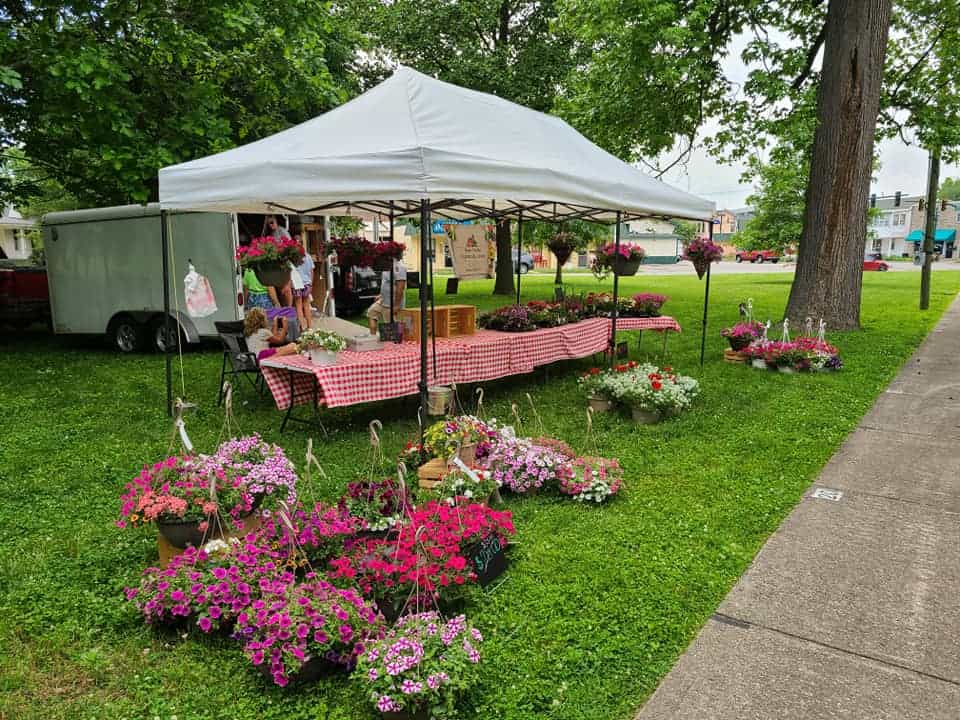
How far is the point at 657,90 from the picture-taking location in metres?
13.0

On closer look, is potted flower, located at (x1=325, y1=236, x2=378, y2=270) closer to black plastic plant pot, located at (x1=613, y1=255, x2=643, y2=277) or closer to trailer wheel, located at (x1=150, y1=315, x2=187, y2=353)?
black plastic plant pot, located at (x1=613, y1=255, x2=643, y2=277)

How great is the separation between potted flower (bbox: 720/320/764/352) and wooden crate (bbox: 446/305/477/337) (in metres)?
4.33

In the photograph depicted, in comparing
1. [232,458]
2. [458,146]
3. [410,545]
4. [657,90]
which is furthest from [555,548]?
[657,90]

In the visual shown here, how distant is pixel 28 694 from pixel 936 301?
→ 2165 centimetres

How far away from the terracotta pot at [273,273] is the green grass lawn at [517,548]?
4.57 ft

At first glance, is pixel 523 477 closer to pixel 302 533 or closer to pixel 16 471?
pixel 302 533

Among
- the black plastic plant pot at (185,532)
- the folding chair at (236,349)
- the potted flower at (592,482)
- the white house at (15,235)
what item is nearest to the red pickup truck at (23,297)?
the folding chair at (236,349)

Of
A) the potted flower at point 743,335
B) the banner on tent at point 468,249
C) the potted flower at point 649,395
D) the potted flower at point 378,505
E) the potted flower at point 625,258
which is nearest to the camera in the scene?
the potted flower at point 378,505

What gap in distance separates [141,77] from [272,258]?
16.8 feet

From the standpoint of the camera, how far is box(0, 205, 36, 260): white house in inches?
1652

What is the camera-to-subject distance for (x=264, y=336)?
23.1 feet

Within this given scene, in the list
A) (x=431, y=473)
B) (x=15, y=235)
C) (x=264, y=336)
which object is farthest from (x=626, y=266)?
(x=15, y=235)

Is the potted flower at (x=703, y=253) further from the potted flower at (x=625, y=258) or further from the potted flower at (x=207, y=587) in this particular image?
the potted flower at (x=207, y=587)

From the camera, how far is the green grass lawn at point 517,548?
9.05ft
